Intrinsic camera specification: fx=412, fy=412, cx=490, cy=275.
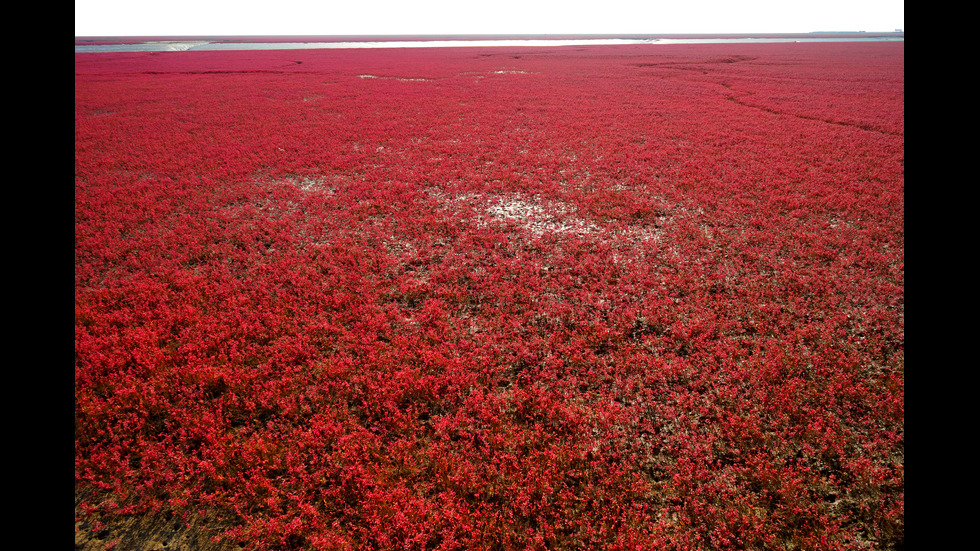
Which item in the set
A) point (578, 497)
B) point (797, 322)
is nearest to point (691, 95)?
point (797, 322)

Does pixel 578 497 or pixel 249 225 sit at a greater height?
pixel 249 225

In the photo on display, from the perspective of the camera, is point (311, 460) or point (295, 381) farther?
point (295, 381)

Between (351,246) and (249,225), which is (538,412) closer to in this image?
(351,246)

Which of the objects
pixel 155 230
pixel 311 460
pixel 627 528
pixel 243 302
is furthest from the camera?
pixel 155 230

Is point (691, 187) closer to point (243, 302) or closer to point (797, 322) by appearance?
point (797, 322)

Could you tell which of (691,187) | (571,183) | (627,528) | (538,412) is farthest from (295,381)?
(691,187)
